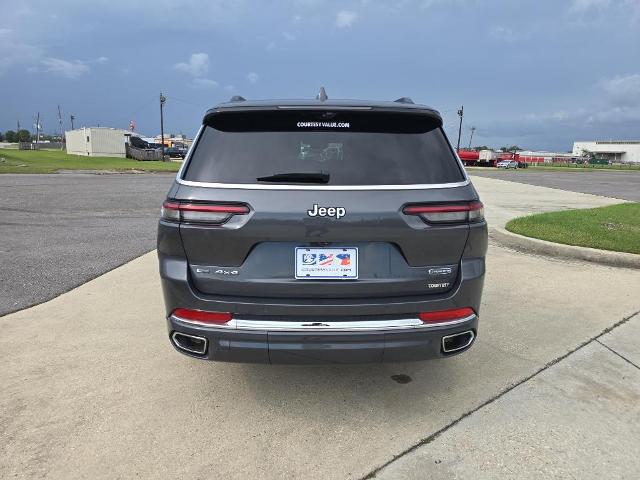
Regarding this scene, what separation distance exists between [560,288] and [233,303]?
4.25 meters

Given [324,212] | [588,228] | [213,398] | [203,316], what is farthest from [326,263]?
[588,228]

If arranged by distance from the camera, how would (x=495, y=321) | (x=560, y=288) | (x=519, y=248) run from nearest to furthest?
→ (x=495, y=321) < (x=560, y=288) < (x=519, y=248)

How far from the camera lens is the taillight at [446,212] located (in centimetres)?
251

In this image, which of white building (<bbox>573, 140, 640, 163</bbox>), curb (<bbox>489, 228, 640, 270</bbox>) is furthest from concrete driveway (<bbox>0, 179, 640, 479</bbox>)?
white building (<bbox>573, 140, 640, 163</bbox>)

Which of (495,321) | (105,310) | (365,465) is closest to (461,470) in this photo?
(365,465)

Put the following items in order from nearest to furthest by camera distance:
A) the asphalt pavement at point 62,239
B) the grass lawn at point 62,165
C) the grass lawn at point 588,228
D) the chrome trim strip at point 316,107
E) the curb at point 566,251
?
1. the chrome trim strip at point 316,107
2. the asphalt pavement at point 62,239
3. the curb at point 566,251
4. the grass lawn at point 588,228
5. the grass lawn at point 62,165

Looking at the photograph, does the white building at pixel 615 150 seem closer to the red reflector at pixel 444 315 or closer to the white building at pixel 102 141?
the white building at pixel 102 141

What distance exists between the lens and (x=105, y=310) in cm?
446

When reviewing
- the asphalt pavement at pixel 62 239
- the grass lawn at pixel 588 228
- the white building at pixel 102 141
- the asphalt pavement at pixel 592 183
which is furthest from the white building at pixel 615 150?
the asphalt pavement at pixel 62 239

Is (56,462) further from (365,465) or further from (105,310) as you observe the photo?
(105,310)

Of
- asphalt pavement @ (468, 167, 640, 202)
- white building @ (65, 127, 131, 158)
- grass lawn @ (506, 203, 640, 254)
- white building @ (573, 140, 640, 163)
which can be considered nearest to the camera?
grass lawn @ (506, 203, 640, 254)

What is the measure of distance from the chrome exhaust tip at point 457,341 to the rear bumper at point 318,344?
2.3 inches

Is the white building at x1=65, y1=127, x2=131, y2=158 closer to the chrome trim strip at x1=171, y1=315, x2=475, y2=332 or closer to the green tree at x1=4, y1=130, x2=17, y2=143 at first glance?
the chrome trim strip at x1=171, y1=315, x2=475, y2=332

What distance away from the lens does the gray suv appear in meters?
2.46
